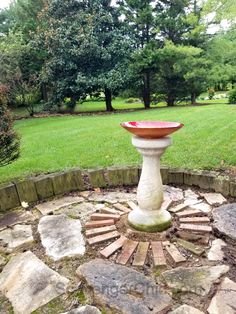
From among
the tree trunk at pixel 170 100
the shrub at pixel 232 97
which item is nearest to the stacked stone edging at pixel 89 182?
the shrub at pixel 232 97

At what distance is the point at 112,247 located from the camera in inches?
84.8

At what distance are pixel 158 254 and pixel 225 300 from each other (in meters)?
0.53

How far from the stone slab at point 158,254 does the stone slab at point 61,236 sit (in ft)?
1.67

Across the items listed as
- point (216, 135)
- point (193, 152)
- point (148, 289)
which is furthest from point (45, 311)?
point (216, 135)

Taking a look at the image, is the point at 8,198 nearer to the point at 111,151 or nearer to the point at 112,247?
the point at 112,247

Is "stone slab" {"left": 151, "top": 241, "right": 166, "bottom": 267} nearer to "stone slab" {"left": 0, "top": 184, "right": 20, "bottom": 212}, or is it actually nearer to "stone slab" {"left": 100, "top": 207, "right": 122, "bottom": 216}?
"stone slab" {"left": 100, "top": 207, "right": 122, "bottom": 216}

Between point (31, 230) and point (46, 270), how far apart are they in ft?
2.07

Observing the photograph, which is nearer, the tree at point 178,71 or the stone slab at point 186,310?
the stone slab at point 186,310

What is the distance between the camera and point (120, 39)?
11.6 meters

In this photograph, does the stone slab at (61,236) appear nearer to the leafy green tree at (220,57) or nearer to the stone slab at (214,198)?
the stone slab at (214,198)

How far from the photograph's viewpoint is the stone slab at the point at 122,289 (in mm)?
1602

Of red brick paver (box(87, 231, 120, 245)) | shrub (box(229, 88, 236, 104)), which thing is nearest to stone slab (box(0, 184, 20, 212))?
red brick paver (box(87, 231, 120, 245))

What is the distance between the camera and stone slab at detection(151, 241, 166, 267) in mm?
1959

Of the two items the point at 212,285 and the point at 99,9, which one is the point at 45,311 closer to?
the point at 212,285
